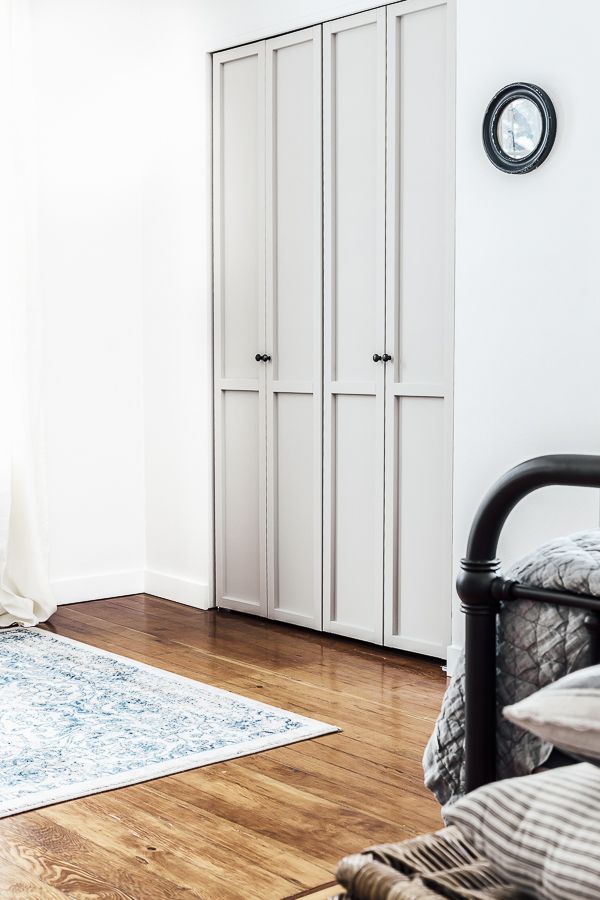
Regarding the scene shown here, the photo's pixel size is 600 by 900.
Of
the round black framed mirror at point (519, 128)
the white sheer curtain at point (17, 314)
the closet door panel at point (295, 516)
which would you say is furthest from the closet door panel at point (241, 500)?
the round black framed mirror at point (519, 128)

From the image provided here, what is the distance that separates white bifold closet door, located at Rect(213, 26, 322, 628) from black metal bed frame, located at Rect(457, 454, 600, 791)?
2.23 meters

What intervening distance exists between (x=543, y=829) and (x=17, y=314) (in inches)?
146

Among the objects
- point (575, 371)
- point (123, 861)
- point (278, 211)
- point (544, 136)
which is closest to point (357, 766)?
point (123, 861)

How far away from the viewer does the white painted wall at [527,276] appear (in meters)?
2.98

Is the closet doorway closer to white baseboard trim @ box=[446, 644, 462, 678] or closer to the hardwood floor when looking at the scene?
white baseboard trim @ box=[446, 644, 462, 678]

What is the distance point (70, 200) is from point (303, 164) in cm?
107

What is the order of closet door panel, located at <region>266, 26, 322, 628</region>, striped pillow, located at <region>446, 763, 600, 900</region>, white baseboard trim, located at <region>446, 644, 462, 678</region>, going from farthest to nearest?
1. closet door panel, located at <region>266, 26, 322, 628</region>
2. white baseboard trim, located at <region>446, 644, 462, 678</region>
3. striped pillow, located at <region>446, 763, 600, 900</region>

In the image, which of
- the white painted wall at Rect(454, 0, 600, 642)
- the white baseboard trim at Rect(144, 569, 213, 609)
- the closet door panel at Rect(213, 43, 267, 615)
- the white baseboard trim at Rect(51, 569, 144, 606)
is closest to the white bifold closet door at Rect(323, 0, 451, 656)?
the white painted wall at Rect(454, 0, 600, 642)

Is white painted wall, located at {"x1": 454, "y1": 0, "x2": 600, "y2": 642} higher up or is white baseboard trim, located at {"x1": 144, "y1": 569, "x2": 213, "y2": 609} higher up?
white painted wall, located at {"x1": 454, "y1": 0, "x2": 600, "y2": 642}

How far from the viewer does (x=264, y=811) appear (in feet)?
7.99

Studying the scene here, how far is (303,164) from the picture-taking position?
404 centimetres

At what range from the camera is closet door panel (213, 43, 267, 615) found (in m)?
4.25

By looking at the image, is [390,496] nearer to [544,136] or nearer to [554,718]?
[544,136]

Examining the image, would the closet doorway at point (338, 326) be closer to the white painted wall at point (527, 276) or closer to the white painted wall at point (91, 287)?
the white painted wall at point (527, 276)
